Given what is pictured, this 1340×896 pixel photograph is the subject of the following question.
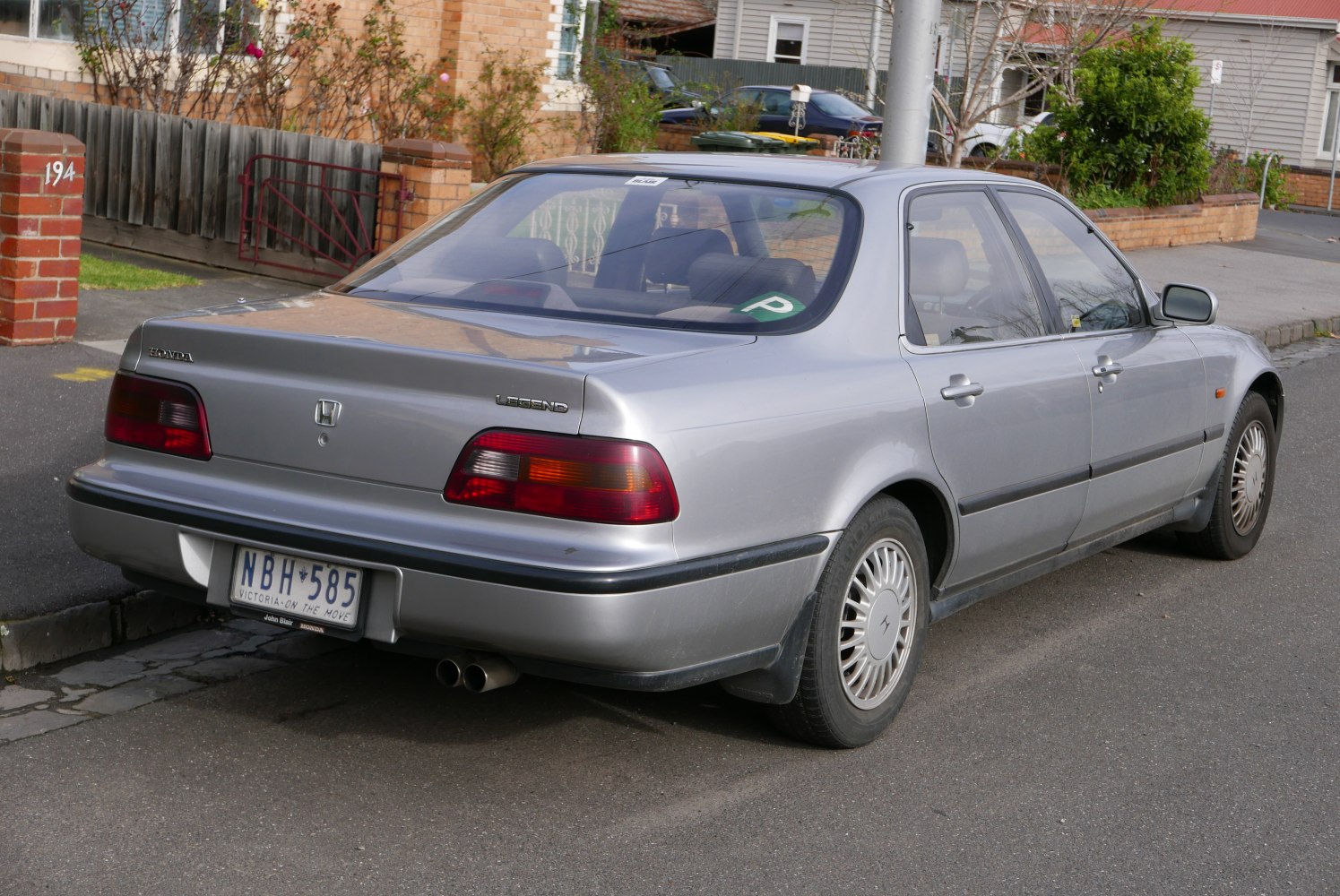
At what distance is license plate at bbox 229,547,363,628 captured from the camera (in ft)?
12.5

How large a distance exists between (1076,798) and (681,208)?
1.98m

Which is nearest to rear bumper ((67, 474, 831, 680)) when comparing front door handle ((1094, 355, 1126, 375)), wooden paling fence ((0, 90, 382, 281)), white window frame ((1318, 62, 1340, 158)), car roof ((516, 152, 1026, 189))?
car roof ((516, 152, 1026, 189))

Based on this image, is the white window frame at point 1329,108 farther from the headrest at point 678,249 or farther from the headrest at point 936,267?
the headrest at point 678,249

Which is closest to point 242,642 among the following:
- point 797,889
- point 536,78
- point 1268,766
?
point 797,889

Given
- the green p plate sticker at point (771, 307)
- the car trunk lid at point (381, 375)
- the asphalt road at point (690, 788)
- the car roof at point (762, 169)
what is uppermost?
the car roof at point (762, 169)

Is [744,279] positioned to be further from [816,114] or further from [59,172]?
[816,114]

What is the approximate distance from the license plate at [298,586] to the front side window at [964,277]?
176 cm

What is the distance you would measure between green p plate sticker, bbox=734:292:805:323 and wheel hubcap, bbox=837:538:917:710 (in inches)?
26.3

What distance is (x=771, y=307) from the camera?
14.1 ft

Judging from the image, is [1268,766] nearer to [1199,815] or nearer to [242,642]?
[1199,815]

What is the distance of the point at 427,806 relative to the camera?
12.8 ft

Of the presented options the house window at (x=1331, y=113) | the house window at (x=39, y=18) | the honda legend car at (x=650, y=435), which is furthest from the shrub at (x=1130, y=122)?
the house window at (x=1331, y=113)

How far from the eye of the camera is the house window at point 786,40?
138 feet

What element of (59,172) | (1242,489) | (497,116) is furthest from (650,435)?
(497,116)
